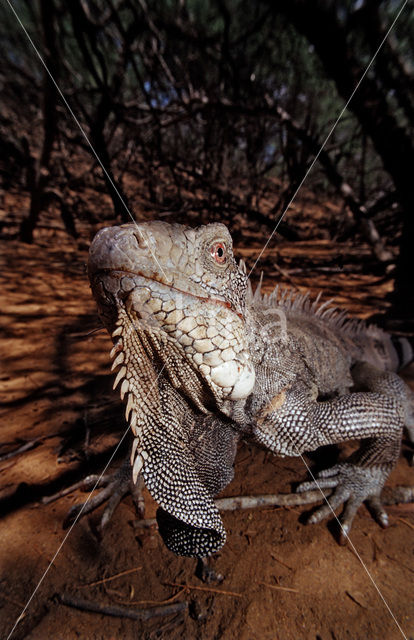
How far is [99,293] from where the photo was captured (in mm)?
1193

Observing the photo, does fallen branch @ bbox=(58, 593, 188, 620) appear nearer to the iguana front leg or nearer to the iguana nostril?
the iguana front leg

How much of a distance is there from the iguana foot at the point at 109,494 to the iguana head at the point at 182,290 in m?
1.11

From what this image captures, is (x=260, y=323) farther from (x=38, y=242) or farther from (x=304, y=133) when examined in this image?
(x=38, y=242)

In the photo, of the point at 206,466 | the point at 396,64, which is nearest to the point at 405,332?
the point at 206,466

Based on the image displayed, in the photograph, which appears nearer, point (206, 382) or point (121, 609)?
point (206, 382)

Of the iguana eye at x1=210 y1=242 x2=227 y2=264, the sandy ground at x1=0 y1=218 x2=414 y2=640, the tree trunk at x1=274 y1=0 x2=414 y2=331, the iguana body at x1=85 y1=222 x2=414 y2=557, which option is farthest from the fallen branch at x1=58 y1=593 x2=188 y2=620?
the tree trunk at x1=274 y1=0 x2=414 y2=331

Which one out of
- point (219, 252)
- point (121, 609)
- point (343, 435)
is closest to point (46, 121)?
point (219, 252)

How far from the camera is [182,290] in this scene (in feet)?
3.95

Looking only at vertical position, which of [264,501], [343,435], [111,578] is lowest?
[111,578]

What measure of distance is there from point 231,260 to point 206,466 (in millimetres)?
1050

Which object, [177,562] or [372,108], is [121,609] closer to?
[177,562]

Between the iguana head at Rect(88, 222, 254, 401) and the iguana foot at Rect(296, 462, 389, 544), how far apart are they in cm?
113

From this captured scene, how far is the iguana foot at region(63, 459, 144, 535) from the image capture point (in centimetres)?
193

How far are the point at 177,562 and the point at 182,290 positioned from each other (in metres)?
1.45
